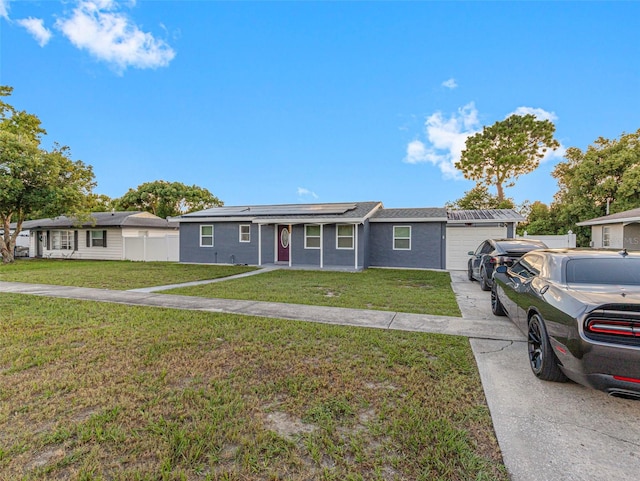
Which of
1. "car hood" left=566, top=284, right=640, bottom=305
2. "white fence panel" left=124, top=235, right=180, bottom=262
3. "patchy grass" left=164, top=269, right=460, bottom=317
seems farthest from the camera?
"white fence panel" left=124, top=235, right=180, bottom=262

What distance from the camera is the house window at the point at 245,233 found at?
54.4ft

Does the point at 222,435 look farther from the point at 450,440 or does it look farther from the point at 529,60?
the point at 529,60

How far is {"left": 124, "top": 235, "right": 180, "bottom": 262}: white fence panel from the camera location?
2045cm

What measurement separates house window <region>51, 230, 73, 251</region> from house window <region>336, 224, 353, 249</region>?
20.1 m

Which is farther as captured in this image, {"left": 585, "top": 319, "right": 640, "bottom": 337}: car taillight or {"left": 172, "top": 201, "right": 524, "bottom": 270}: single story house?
{"left": 172, "top": 201, "right": 524, "bottom": 270}: single story house

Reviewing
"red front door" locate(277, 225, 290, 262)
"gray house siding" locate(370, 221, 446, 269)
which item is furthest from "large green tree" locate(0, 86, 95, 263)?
"gray house siding" locate(370, 221, 446, 269)

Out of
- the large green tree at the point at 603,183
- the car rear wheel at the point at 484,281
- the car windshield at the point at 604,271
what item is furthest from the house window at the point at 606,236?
the car windshield at the point at 604,271

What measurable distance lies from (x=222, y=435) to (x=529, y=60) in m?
17.0

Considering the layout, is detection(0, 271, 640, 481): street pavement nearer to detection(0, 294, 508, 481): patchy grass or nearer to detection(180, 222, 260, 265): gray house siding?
detection(0, 294, 508, 481): patchy grass

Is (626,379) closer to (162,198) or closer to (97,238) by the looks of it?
(97,238)

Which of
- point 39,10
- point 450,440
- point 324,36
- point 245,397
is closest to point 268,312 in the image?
point 245,397

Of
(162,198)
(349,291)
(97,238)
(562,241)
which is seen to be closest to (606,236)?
(562,241)

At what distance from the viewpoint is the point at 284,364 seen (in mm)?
3859

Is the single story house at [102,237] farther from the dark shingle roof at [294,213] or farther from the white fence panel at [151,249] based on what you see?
the dark shingle roof at [294,213]
